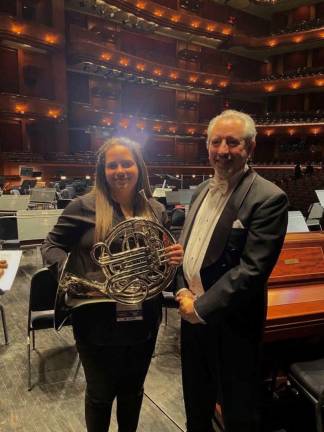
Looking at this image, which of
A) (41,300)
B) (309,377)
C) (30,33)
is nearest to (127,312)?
(309,377)

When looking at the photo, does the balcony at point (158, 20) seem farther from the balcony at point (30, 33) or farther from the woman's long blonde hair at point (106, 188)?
the woman's long blonde hair at point (106, 188)

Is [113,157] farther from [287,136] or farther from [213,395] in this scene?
[287,136]

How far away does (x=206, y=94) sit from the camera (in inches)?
925

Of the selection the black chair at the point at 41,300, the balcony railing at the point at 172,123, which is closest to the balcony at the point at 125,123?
the balcony railing at the point at 172,123

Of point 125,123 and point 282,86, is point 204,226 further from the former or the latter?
point 282,86

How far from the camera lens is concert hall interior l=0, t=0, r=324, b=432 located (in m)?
2.29

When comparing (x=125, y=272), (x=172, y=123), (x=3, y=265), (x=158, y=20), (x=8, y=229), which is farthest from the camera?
(x=172, y=123)

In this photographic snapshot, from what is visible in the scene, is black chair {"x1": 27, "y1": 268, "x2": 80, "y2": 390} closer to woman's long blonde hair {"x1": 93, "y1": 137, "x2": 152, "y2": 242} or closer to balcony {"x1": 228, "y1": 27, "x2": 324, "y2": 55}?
woman's long blonde hair {"x1": 93, "y1": 137, "x2": 152, "y2": 242}

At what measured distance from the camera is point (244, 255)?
1375 mm

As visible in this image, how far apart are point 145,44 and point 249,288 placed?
73.3 ft

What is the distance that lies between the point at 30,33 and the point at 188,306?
56.7 feet

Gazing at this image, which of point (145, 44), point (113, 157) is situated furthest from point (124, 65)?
point (113, 157)

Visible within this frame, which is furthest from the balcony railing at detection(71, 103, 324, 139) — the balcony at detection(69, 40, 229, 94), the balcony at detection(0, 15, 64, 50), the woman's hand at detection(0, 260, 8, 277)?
the woman's hand at detection(0, 260, 8, 277)

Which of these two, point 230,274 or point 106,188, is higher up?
point 106,188
